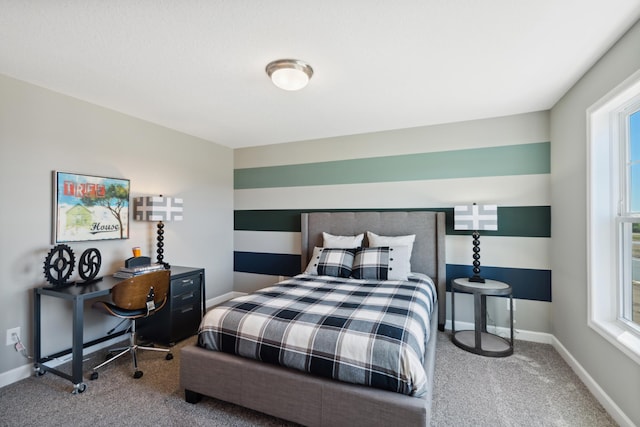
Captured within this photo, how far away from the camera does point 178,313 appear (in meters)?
2.98

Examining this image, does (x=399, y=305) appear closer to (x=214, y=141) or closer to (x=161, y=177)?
(x=161, y=177)

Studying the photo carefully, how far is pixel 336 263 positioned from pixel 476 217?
1.52m

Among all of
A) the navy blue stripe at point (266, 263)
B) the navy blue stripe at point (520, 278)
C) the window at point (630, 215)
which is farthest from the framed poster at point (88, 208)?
the window at point (630, 215)

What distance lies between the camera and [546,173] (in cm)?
299

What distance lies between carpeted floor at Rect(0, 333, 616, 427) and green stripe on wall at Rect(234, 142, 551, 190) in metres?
1.92

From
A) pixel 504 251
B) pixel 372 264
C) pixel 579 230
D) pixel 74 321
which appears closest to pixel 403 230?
pixel 372 264

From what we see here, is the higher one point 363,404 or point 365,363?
point 365,363

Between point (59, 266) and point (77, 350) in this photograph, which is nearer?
point (77, 350)

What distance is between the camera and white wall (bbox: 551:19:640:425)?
1.78 metres

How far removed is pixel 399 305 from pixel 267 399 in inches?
42.2

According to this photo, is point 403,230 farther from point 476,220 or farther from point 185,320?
point 185,320

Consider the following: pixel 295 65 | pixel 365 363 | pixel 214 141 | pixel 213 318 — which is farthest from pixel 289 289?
pixel 214 141

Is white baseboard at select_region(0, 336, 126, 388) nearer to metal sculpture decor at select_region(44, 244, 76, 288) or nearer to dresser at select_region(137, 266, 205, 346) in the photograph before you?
dresser at select_region(137, 266, 205, 346)

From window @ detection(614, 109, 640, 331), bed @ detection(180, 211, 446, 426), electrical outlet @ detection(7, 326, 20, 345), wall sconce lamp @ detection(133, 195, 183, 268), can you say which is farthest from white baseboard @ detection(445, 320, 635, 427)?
electrical outlet @ detection(7, 326, 20, 345)
